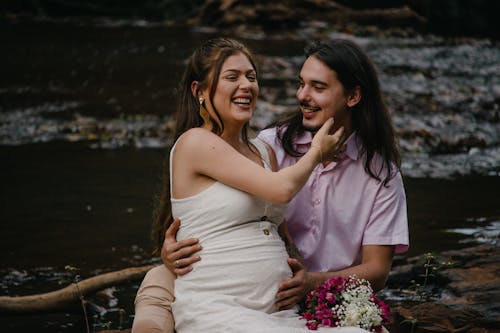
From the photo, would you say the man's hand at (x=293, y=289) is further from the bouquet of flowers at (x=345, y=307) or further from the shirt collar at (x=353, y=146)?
the shirt collar at (x=353, y=146)

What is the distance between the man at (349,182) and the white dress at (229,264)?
406 millimetres

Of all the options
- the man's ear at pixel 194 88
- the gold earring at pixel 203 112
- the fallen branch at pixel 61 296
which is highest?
the man's ear at pixel 194 88

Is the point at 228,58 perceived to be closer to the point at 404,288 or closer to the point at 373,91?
the point at 373,91

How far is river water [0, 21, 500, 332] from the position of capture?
6742 millimetres

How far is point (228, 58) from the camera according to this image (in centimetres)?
392

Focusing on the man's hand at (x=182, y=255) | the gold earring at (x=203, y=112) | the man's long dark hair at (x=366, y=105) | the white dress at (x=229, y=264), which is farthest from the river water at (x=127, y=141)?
the man's long dark hair at (x=366, y=105)

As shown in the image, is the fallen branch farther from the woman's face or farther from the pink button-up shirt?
the woman's face

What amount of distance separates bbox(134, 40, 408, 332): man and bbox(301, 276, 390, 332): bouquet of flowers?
1.54 ft

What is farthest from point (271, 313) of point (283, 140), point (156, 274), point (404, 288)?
point (404, 288)

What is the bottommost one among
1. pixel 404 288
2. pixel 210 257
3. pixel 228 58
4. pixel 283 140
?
pixel 404 288

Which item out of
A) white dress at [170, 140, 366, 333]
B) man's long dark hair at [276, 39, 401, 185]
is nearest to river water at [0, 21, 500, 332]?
white dress at [170, 140, 366, 333]

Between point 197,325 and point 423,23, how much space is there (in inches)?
747

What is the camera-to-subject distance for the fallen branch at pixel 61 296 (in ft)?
16.8

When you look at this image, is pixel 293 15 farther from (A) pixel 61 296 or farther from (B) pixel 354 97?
(B) pixel 354 97
